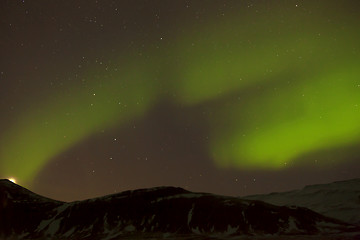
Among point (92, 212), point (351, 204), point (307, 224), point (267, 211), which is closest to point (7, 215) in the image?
point (92, 212)

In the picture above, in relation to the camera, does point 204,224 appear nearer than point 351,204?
Yes

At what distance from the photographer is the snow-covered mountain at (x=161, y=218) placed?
107562mm

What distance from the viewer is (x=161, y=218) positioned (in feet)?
385

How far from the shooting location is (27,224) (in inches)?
5148

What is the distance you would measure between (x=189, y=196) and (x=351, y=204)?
88.1m

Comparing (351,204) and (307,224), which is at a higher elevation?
(351,204)

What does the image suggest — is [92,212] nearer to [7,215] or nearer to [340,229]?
[7,215]

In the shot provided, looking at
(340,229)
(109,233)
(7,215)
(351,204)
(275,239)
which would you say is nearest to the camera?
(275,239)

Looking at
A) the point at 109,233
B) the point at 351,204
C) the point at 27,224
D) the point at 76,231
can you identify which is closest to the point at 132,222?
the point at 109,233

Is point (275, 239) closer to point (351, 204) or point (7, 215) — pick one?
point (7, 215)

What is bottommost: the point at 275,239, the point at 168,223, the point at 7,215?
the point at 275,239

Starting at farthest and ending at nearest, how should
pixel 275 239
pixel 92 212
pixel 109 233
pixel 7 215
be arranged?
pixel 7 215, pixel 92 212, pixel 109 233, pixel 275 239

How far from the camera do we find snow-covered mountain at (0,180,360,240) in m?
108

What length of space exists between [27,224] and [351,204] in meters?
128
